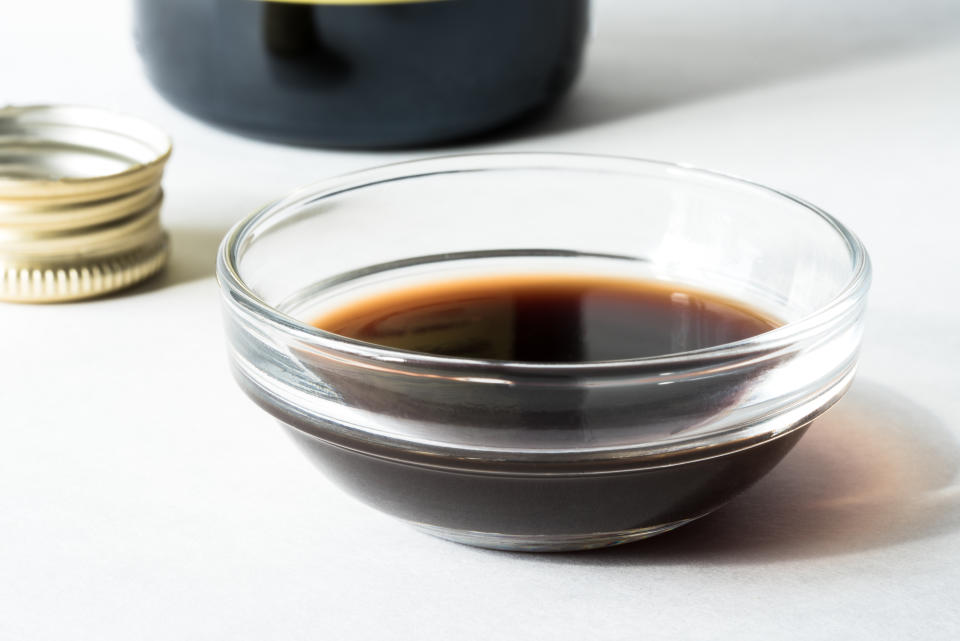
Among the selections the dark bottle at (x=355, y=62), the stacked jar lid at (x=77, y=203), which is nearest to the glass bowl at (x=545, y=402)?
the stacked jar lid at (x=77, y=203)

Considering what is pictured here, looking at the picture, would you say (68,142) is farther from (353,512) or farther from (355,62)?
(353,512)

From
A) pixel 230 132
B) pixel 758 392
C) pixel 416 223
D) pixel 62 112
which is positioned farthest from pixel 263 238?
pixel 230 132

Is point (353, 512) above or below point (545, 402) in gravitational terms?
below

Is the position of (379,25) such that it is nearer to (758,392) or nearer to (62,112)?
(62,112)

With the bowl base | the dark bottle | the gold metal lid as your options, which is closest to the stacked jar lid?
the gold metal lid

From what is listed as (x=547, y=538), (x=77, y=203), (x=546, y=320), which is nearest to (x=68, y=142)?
(x=77, y=203)

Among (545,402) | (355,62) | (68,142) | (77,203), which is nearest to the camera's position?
(545,402)

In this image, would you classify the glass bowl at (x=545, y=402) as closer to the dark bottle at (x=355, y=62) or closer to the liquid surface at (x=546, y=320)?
the liquid surface at (x=546, y=320)

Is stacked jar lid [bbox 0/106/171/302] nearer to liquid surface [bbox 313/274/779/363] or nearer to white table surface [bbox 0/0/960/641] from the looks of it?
white table surface [bbox 0/0/960/641]
